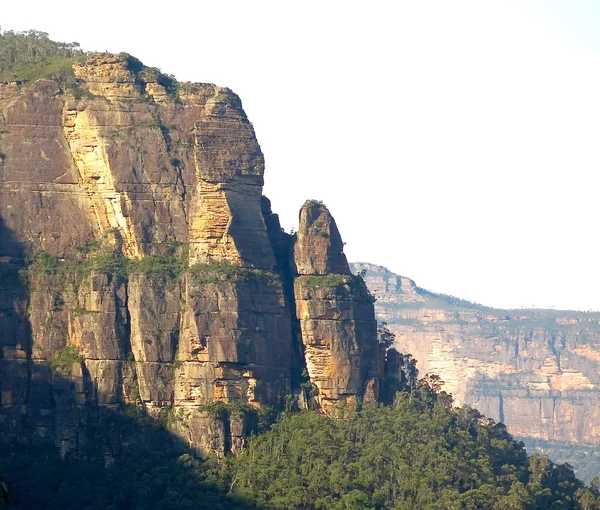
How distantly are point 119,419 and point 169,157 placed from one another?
56.4 ft

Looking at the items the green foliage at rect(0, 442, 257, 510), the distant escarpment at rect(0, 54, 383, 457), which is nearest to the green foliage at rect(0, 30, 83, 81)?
the distant escarpment at rect(0, 54, 383, 457)

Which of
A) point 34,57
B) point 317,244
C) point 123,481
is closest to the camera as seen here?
point 123,481

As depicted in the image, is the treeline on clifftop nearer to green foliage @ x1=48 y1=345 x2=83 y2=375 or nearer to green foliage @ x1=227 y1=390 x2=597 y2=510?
green foliage @ x1=227 y1=390 x2=597 y2=510

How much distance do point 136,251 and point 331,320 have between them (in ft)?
43.5

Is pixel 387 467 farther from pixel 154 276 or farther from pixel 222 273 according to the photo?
pixel 154 276

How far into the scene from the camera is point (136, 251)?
10744 cm

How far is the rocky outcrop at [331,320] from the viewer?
355 ft

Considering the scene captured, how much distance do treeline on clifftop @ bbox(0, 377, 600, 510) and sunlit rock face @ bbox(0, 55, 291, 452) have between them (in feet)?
7.53

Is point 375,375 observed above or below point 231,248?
below

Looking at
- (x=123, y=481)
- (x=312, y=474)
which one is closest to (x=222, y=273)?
(x=312, y=474)

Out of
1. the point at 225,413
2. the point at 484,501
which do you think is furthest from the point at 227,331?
the point at 484,501

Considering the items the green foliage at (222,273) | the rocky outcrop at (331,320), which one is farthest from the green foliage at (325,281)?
the green foliage at (222,273)

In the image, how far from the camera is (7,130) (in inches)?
4259

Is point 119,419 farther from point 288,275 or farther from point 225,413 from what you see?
point 288,275
